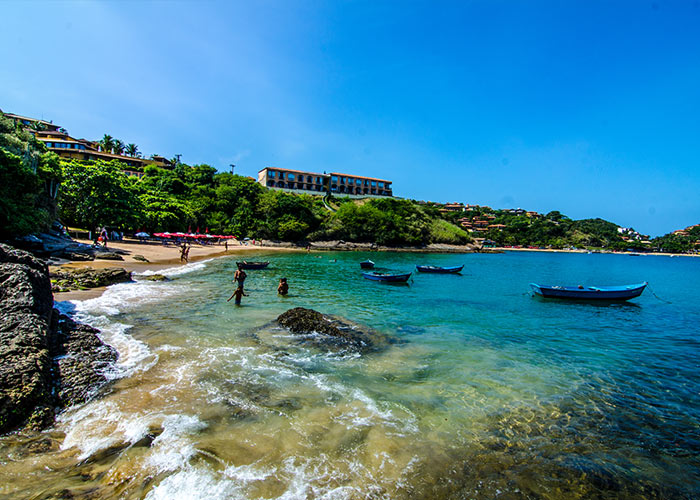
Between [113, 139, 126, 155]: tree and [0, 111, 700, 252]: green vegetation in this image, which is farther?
[113, 139, 126, 155]: tree

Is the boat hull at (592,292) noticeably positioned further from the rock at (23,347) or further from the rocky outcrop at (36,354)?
the rock at (23,347)

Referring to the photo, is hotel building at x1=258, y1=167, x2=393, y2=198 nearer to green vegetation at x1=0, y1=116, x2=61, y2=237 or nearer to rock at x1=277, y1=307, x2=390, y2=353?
green vegetation at x1=0, y1=116, x2=61, y2=237

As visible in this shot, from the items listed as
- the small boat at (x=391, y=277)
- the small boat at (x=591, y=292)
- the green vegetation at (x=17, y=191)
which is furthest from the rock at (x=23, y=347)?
the small boat at (x=591, y=292)

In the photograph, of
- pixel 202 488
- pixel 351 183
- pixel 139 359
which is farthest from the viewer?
pixel 351 183

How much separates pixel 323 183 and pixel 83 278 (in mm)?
102973

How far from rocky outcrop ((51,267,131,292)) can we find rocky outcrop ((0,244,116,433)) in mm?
8002

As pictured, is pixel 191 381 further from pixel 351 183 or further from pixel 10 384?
pixel 351 183

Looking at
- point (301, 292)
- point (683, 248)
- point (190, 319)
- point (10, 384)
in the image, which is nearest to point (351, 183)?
point (301, 292)

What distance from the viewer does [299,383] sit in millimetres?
9000

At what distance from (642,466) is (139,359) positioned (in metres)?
12.3

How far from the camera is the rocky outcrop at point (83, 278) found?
17.6 meters

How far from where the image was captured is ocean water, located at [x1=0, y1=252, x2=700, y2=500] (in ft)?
17.4

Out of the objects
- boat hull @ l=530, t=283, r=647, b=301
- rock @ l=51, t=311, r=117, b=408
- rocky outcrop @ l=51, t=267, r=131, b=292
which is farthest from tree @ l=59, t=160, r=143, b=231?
boat hull @ l=530, t=283, r=647, b=301

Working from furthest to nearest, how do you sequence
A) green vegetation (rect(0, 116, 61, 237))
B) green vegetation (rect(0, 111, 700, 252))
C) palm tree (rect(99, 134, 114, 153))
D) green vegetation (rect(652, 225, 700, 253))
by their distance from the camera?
green vegetation (rect(652, 225, 700, 253)), palm tree (rect(99, 134, 114, 153)), green vegetation (rect(0, 111, 700, 252)), green vegetation (rect(0, 116, 61, 237))
